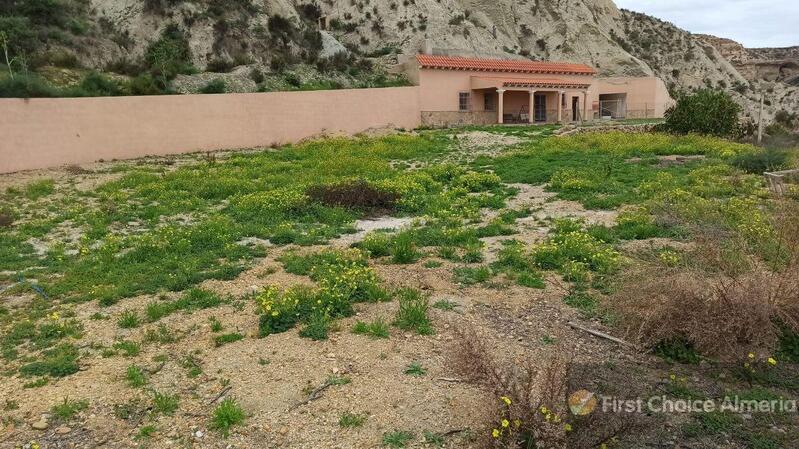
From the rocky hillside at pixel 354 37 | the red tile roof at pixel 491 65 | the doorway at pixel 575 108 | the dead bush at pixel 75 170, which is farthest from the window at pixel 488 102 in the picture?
the dead bush at pixel 75 170

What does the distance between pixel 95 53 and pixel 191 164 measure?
631 inches

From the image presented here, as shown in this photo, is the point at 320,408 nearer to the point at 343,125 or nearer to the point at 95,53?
the point at 343,125

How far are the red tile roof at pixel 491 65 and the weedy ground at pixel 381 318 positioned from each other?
2323cm

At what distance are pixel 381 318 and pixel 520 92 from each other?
1382 inches

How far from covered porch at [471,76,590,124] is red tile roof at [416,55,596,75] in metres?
0.67

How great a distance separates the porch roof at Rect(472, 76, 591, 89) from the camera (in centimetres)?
3556

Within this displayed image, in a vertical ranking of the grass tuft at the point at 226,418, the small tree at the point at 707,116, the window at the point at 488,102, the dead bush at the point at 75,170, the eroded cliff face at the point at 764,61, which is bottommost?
the grass tuft at the point at 226,418

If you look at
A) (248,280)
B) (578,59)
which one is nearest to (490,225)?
(248,280)

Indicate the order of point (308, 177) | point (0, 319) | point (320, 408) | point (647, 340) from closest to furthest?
1. point (320, 408)
2. point (647, 340)
3. point (0, 319)
4. point (308, 177)

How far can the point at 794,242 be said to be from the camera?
205 inches

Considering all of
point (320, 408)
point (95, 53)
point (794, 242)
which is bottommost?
point (320, 408)

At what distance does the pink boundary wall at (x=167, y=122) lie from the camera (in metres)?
18.0

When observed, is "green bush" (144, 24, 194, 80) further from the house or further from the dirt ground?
the dirt ground

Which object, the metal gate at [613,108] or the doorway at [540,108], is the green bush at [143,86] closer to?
the doorway at [540,108]
